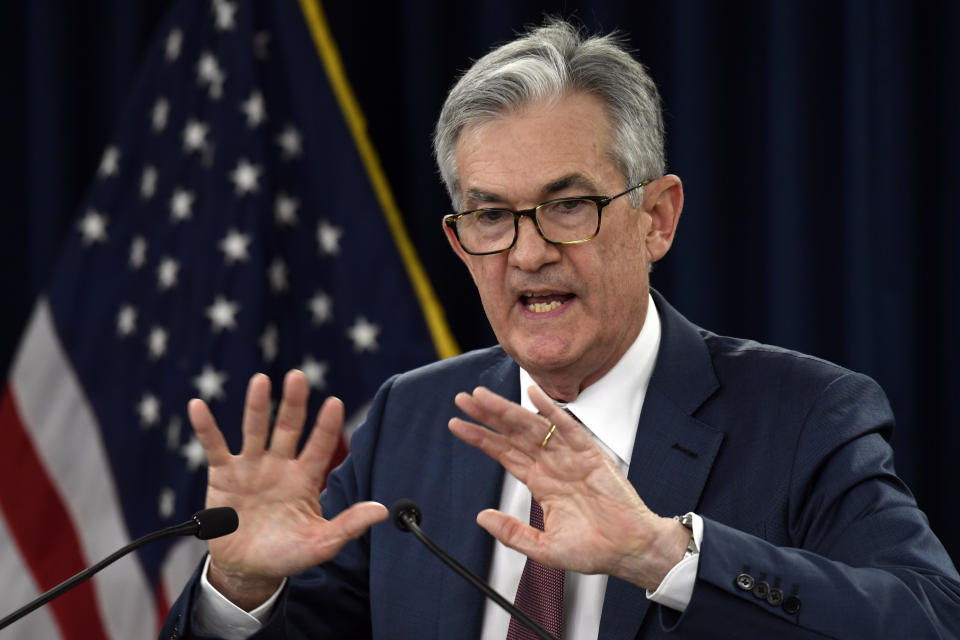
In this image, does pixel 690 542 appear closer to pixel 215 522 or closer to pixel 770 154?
pixel 215 522

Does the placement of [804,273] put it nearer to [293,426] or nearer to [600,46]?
[600,46]

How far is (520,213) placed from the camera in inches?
72.1

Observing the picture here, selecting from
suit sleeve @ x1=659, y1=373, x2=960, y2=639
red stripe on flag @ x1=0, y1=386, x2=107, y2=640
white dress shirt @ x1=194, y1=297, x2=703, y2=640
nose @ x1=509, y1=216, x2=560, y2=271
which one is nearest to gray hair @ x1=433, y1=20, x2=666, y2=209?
nose @ x1=509, y1=216, x2=560, y2=271

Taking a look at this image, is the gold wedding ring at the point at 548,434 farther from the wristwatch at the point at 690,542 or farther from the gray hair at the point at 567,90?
the gray hair at the point at 567,90

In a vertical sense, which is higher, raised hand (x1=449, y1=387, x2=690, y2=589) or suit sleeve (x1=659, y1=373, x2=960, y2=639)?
raised hand (x1=449, y1=387, x2=690, y2=589)

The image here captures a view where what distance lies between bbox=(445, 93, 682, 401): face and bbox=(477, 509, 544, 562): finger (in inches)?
15.4

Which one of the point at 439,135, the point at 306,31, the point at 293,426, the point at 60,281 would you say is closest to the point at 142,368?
the point at 60,281

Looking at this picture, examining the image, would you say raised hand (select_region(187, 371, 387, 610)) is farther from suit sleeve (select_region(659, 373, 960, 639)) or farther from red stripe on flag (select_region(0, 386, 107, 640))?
red stripe on flag (select_region(0, 386, 107, 640))

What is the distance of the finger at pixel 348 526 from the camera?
5.11 ft

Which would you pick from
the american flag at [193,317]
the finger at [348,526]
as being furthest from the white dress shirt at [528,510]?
the american flag at [193,317]

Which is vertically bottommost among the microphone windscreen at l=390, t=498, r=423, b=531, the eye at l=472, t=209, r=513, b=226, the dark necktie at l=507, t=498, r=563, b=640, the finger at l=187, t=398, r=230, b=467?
the dark necktie at l=507, t=498, r=563, b=640

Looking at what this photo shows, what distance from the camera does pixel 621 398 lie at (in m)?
1.92

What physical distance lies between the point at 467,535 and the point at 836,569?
645 millimetres

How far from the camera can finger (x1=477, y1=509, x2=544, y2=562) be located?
4.90 feet
